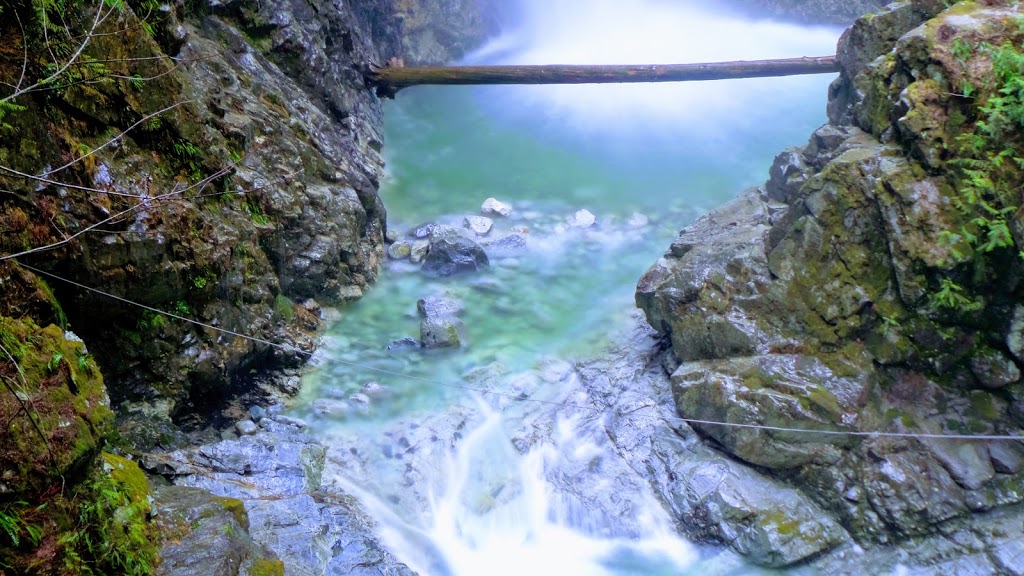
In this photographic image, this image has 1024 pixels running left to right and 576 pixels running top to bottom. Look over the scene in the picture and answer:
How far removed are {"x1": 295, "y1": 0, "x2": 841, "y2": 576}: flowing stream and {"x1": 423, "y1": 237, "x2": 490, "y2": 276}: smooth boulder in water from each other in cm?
19

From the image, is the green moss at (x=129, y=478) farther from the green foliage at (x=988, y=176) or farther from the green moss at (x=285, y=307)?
the green foliage at (x=988, y=176)

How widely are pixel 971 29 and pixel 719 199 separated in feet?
18.4

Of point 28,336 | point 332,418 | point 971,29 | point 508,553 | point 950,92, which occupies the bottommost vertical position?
point 508,553

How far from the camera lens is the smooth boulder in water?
29.5 ft

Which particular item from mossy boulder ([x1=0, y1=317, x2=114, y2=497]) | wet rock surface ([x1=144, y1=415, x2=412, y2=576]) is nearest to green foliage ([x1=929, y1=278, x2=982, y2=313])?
wet rock surface ([x1=144, y1=415, x2=412, y2=576])

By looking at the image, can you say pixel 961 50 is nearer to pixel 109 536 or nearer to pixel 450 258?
pixel 450 258

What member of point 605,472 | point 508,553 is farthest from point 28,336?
point 605,472

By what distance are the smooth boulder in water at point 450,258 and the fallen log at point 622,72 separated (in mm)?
2514

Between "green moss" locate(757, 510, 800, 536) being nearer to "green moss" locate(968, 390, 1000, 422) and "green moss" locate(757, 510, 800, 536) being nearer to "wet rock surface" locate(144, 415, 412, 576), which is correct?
"green moss" locate(968, 390, 1000, 422)

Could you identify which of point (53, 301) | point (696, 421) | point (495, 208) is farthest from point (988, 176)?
point (53, 301)

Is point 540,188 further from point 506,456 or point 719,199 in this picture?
point 506,456

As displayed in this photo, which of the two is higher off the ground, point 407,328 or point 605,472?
point 407,328

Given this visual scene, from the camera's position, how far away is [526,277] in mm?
9117

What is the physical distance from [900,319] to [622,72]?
16.9 feet
